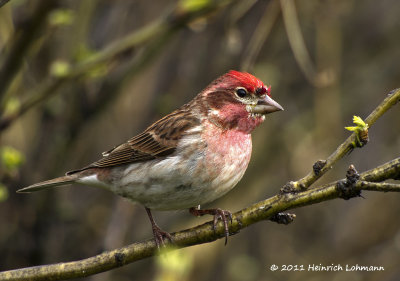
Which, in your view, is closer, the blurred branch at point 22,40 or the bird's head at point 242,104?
the bird's head at point 242,104

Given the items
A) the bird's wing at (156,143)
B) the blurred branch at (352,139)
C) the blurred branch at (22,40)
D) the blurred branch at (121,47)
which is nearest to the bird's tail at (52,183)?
the bird's wing at (156,143)

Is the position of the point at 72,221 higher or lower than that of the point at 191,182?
higher

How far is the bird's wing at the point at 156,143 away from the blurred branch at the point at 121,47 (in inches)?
33.7

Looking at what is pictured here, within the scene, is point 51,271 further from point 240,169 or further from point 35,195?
point 35,195

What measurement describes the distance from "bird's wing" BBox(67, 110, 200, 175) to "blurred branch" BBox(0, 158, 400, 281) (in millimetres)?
1128

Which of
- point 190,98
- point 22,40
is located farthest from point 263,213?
point 190,98

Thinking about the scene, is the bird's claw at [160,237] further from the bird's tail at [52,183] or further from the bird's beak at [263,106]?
the bird's beak at [263,106]

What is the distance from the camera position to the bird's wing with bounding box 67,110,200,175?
516 cm

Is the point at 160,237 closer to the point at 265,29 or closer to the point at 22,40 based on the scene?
the point at 22,40

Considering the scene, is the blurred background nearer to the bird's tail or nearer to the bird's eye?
the bird's tail

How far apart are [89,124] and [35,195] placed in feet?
3.57

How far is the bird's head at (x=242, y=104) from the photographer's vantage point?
5.05 meters

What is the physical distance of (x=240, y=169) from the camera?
486 centimetres

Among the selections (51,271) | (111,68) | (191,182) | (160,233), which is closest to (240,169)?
(191,182)
